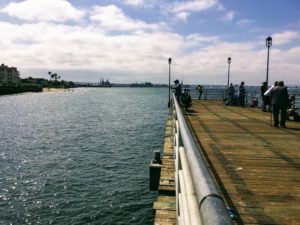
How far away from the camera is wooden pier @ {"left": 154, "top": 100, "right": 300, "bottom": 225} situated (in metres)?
4.55

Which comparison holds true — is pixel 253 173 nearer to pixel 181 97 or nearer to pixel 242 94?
pixel 181 97

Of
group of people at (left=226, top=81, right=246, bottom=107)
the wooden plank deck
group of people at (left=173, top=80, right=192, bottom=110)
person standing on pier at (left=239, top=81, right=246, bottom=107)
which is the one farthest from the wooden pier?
group of people at (left=226, top=81, right=246, bottom=107)

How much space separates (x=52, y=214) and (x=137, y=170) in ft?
22.2

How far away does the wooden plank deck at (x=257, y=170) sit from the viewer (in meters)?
4.54

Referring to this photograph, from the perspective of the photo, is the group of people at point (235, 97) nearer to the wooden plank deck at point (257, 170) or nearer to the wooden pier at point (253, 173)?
the wooden plank deck at point (257, 170)

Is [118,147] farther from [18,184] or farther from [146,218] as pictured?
[146,218]

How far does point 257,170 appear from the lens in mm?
6562

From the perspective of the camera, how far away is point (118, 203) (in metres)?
14.2

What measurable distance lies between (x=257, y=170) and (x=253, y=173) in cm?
27

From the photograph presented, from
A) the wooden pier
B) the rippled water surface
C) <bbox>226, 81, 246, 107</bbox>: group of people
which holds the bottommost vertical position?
the rippled water surface

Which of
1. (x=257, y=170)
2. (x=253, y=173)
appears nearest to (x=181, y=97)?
(x=257, y=170)

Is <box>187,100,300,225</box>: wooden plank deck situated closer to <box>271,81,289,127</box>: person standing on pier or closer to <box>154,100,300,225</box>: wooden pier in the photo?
<box>154,100,300,225</box>: wooden pier

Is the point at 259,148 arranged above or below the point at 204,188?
below

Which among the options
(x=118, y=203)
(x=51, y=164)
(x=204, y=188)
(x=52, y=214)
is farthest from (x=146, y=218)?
(x=204, y=188)
